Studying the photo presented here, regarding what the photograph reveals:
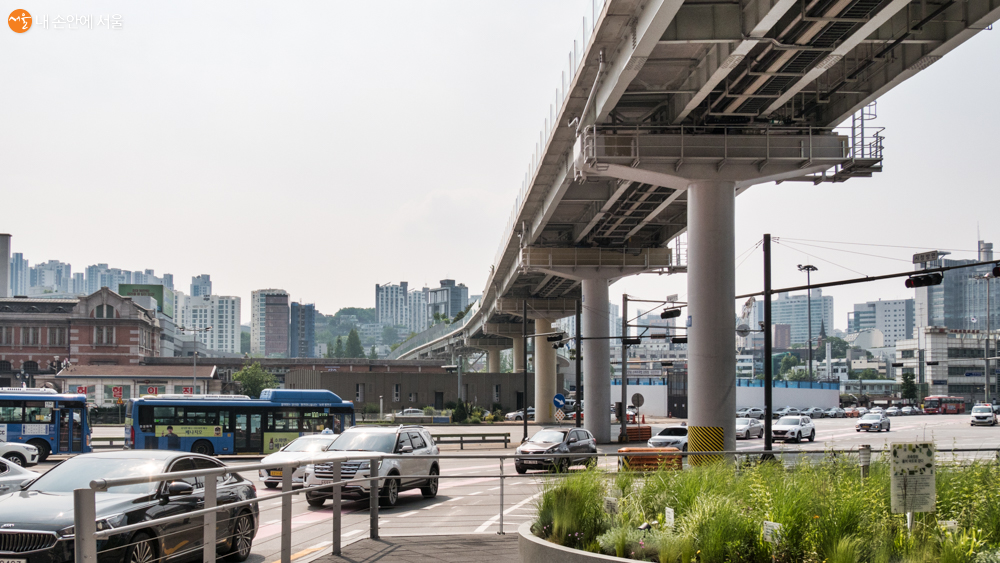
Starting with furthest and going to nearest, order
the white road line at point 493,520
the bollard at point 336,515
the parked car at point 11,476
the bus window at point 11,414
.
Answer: the bus window at point 11,414, the parked car at point 11,476, the white road line at point 493,520, the bollard at point 336,515

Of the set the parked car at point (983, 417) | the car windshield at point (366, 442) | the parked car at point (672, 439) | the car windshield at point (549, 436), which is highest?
the car windshield at point (366, 442)

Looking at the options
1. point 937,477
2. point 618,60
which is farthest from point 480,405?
point 937,477

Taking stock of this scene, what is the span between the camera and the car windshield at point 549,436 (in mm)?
29994

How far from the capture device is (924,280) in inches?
958

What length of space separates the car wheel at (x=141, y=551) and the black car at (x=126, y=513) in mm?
10

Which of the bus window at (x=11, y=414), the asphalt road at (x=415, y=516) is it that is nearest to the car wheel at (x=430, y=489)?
the asphalt road at (x=415, y=516)

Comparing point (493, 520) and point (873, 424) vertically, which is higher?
point (493, 520)

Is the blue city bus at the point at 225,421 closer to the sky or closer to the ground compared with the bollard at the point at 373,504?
closer to the ground

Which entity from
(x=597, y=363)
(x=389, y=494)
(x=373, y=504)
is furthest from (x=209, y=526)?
(x=597, y=363)

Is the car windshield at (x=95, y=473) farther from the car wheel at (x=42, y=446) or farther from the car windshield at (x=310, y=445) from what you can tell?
the car wheel at (x=42, y=446)

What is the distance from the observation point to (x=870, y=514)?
322 inches

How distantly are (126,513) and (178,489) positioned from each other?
1.88 ft

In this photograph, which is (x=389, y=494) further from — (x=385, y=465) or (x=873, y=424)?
(x=873, y=424)

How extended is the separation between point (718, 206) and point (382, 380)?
77184mm
